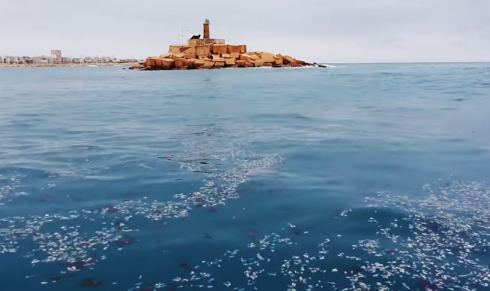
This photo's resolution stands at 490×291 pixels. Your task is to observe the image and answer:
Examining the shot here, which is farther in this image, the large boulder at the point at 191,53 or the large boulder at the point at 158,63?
the large boulder at the point at 191,53

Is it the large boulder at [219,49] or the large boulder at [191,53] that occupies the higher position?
the large boulder at [219,49]

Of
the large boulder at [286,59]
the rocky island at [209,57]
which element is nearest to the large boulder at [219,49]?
the rocky island at [209,57]

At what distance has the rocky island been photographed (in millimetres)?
119125

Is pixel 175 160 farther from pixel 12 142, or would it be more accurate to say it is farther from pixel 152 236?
pixel 12 142

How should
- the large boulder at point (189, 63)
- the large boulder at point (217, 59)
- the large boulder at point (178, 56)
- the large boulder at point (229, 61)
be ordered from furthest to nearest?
the large boulder at point (229, 61)
the large boulder at point (217, 59)
the large boulder at point (178, 56)
the large boulder at point (189, 63)

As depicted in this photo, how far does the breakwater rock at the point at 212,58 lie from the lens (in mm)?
118938

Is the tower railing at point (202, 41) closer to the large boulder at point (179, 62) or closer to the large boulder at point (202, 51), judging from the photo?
the large boulder at point (202, 51)

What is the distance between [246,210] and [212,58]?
117 meters

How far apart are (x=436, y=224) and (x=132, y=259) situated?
623 cm

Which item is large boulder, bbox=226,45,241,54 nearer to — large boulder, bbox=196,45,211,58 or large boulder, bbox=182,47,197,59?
large boulder, bbox=196,45,211,58

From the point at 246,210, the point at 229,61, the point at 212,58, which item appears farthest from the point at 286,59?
the point at 246,210

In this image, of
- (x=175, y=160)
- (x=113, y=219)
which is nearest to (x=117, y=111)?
(x=175, y=160)

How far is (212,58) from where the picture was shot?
123m

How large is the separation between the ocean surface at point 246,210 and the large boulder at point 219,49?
110 metres
